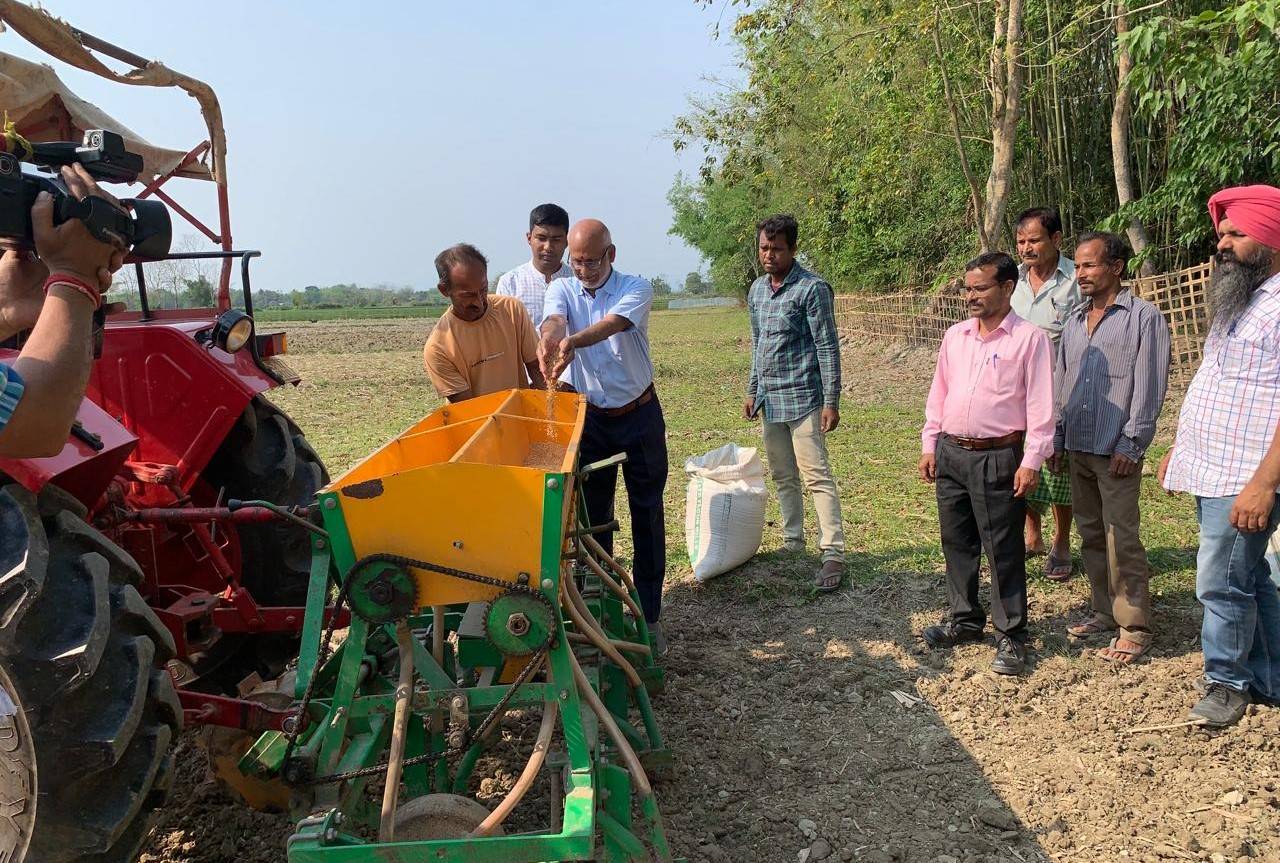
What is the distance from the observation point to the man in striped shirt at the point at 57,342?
5.58 feet

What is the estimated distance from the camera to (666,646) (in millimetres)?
4273

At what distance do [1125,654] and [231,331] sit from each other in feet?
12.0

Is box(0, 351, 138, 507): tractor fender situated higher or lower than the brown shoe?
higher

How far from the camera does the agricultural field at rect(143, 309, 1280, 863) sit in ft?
9.36

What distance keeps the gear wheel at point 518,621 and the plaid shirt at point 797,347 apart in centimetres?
280

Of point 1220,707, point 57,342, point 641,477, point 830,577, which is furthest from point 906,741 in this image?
point 57,342

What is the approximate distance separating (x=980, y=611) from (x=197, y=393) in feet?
10.6

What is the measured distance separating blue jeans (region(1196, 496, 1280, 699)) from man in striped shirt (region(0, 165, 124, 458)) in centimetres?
341

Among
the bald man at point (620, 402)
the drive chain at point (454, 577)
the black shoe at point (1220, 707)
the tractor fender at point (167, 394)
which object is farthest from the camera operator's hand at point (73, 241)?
the black shoe at point (1220, 707)

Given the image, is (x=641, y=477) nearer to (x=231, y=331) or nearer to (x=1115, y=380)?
(x=231, y=331)

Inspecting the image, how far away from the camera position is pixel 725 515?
4953 millimetres

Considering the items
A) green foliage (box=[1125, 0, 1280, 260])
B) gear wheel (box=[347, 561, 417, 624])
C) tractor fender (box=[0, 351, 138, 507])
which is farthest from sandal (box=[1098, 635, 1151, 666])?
tractor fender (box=[0, 351, 138, 507])

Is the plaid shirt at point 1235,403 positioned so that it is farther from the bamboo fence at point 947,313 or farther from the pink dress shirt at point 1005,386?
the bamboo fence at point 947,313

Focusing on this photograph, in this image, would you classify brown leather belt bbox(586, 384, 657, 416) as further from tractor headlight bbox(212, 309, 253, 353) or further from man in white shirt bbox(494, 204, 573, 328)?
tractor headlight bbox(212, 309, 253, 353)
